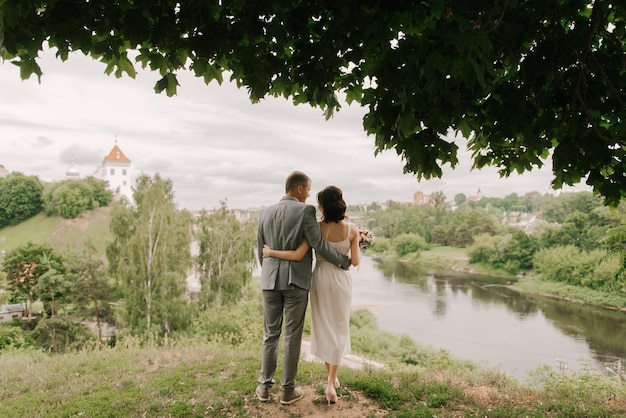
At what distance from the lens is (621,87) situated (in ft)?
9.47

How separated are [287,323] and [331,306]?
388 mm

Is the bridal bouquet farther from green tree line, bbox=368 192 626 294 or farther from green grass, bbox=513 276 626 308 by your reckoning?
green grass, bbox=513 276 626 308

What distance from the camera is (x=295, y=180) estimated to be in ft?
11.5

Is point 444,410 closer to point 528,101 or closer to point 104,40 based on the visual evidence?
point 528,101

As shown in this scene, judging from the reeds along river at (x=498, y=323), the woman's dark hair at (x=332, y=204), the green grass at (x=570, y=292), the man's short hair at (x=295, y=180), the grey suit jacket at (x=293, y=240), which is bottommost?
the reeds along river at (x=498, y=323)

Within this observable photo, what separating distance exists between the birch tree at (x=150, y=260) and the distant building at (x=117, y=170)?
237 ft

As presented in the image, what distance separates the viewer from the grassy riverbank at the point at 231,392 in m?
3.60

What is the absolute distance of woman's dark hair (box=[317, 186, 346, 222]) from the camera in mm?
3521

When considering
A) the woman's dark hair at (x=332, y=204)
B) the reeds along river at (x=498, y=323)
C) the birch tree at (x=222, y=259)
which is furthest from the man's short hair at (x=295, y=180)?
the birch tree at (x=222, y=259)

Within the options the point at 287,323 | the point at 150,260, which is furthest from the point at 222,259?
the point at 287,323

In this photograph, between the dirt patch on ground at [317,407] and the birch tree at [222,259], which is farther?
the birch tree at [222,259]

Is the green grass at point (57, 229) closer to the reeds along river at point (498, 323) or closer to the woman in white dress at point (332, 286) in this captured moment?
the reeds along river at point (498, 323)

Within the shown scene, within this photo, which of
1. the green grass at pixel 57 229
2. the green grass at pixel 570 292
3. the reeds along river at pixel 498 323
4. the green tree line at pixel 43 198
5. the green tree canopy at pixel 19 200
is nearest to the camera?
the reeds along river at pixel 498 323

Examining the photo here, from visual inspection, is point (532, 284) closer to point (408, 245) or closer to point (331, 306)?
point (408, 245)
